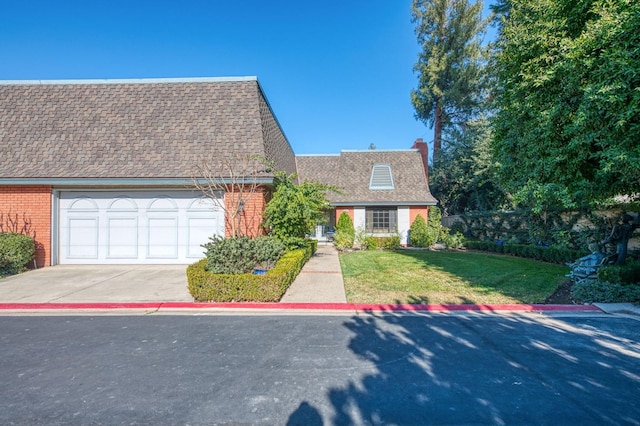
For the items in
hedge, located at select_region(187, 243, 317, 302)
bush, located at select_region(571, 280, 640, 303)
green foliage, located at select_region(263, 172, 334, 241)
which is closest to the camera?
hedge, located at select_region(187, 243, 317, 302)

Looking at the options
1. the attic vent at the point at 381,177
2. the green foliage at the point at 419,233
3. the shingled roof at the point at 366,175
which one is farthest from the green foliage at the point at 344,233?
the green foliage at the point at 419,233

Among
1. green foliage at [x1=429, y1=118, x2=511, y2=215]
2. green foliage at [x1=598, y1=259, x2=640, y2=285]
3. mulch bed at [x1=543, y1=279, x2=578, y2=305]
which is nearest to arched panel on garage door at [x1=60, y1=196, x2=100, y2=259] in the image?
mulch bed at [x1=543, y1=279, x2=578, y2=305]

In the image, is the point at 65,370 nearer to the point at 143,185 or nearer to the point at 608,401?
the point at 608,401

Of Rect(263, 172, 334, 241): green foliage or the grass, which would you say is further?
Rect(263, 172, 334, 241): green foliage

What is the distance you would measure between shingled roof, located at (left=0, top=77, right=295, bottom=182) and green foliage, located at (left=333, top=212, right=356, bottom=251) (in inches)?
285

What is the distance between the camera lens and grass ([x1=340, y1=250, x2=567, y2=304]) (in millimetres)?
7297

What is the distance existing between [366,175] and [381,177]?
3.39 feet

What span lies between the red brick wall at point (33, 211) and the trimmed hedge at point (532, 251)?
1945 centimetres

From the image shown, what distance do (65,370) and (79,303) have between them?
3.38m

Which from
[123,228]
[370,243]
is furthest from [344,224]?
[123,228]

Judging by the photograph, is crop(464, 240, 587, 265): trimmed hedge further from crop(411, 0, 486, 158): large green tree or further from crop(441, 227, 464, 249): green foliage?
crop(411, 0, 486, 158): large green tree

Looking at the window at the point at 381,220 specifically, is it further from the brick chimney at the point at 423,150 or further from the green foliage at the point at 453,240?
the brick chimney at the point at 423,150

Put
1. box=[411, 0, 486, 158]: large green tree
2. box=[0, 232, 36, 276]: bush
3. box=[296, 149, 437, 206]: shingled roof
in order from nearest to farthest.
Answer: box=[0, 232, 36, 276]: bush
box=[296, 149, 437, 206]: shingled roof
box=[411, 0, 486, 158]: large green tree

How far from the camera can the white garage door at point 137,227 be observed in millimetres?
11391
